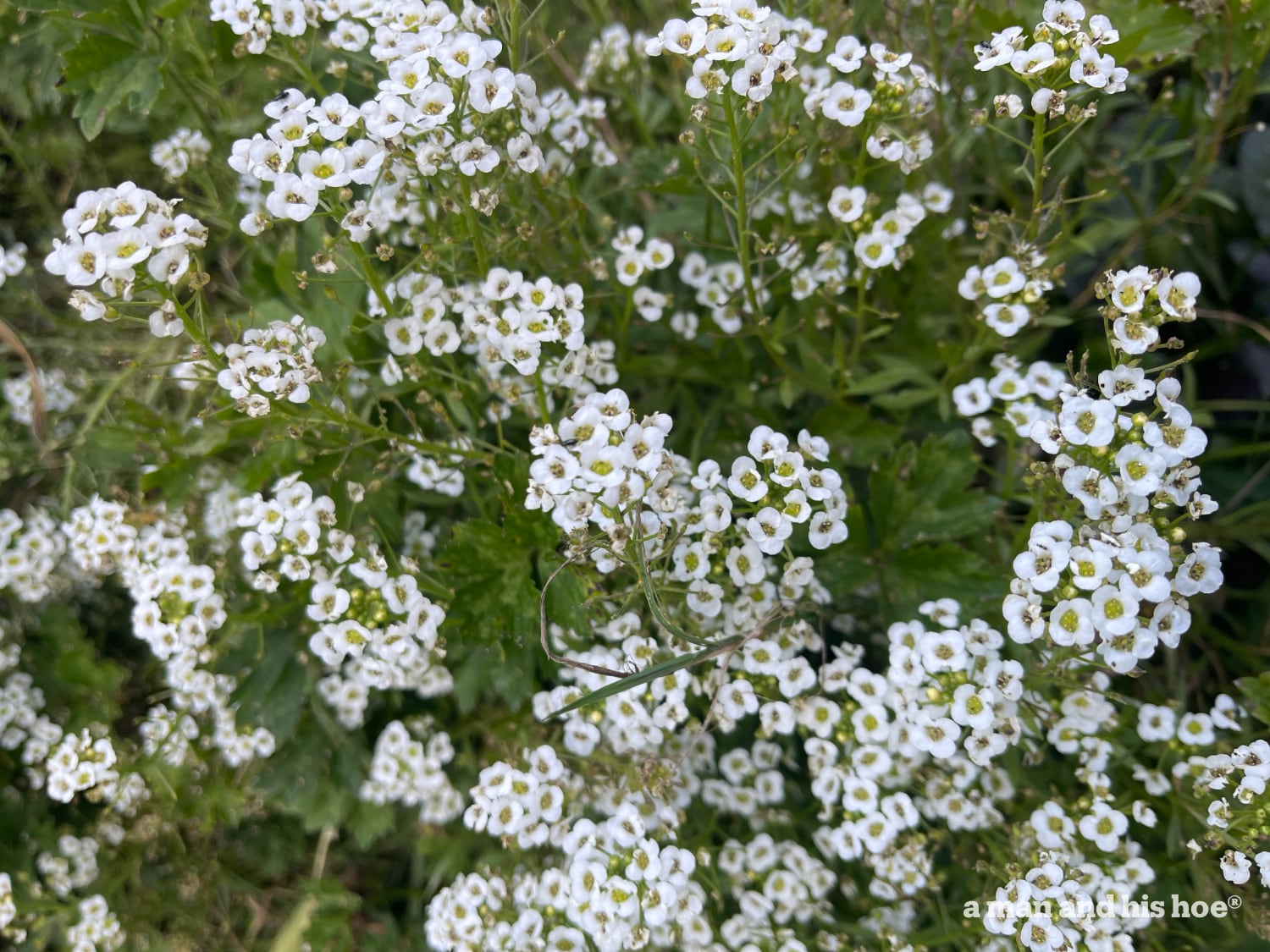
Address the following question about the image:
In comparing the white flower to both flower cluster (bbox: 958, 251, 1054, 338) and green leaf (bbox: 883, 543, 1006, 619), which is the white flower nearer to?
green leaf (bbox: 883, 543, 1006, 619)

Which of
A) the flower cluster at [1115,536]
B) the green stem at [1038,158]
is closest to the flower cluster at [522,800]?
the flower cluster at [1115,536]

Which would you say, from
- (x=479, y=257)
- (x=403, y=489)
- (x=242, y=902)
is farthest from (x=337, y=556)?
(x=242, y=902)

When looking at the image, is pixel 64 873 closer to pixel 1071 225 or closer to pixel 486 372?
pixel 486 372

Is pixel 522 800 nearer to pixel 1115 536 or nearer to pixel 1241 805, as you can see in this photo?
pixel 1115 536

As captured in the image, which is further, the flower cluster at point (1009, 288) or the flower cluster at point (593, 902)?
the flower cluster at point (1009, 288)

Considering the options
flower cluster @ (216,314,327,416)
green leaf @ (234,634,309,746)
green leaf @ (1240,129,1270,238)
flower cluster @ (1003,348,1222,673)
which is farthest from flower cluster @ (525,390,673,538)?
green leaf @ (1240,129,1270,238)

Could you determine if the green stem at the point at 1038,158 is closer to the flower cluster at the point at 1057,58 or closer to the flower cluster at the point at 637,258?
the flower cluster at the point at 1057,58

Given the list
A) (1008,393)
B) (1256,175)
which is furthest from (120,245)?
(1256,175)
